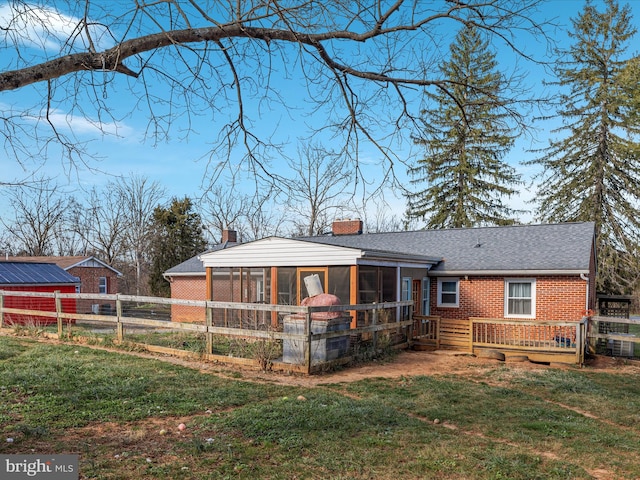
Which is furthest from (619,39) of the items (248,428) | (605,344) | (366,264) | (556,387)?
(248,428)

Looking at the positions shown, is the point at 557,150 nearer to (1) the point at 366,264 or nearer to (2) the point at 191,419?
(1) the point at 366,264

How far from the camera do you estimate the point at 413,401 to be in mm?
7391

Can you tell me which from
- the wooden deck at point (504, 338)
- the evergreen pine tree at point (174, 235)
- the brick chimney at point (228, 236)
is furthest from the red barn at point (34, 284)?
the wooden deck at point (504, 338)

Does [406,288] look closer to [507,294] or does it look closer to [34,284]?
[507,294]

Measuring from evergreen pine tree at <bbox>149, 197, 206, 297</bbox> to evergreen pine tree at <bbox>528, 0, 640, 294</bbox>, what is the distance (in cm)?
2598

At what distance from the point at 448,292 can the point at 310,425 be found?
40.0 feet

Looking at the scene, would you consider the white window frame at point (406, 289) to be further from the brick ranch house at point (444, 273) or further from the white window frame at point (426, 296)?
the white window frame at point (426, 296)

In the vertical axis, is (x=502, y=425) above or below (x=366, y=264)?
below

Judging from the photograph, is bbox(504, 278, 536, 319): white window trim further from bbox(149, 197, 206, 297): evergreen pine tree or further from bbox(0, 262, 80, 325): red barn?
bbox(149, 197, 206, 297): evergreen pine tree

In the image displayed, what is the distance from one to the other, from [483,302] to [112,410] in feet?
42.5

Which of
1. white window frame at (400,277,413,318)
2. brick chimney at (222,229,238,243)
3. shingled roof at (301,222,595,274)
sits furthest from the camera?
brick chimney at (222,229,238,243)

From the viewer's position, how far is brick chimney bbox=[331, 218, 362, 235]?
23141 mm

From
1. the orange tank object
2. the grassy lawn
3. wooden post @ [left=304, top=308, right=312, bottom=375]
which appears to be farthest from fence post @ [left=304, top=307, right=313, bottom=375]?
the grassy lawn

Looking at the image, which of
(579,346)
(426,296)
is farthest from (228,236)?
(579,346)
